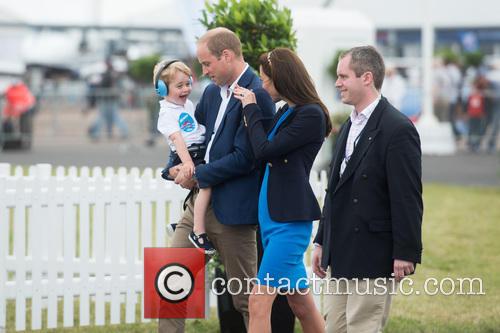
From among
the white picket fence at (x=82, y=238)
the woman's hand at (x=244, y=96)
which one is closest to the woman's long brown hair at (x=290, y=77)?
the woman's hand at (x=244, y=96)

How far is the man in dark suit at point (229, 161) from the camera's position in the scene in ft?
18.3

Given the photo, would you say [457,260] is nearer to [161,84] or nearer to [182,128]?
[182,128]

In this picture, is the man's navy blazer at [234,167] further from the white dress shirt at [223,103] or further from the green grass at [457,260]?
the green grass at [457,260]

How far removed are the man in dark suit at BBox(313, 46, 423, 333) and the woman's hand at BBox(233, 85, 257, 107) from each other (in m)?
0.61

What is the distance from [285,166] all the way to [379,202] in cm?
66

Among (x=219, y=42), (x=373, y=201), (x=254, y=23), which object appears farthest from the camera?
(x=254, y=23)

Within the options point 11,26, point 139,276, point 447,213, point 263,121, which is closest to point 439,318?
point 139,276

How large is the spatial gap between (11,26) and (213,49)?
27701 mm

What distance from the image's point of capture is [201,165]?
223 inches

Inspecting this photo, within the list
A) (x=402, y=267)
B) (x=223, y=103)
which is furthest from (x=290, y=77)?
(x=402, y=267)

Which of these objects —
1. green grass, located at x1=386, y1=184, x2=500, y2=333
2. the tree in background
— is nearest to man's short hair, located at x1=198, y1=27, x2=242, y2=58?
the tree in background

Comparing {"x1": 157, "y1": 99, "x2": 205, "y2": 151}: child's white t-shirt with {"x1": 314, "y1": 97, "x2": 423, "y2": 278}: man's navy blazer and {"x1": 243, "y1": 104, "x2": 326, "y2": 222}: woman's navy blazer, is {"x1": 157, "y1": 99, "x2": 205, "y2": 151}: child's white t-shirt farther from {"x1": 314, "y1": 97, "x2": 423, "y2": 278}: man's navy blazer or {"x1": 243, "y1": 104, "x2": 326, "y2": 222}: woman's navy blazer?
{"x1": 314, "y1": 97, "x2": 423, "y2": 278}: man's navy blazer

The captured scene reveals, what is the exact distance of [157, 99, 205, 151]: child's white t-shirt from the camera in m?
5.77

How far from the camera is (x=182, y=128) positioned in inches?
229
